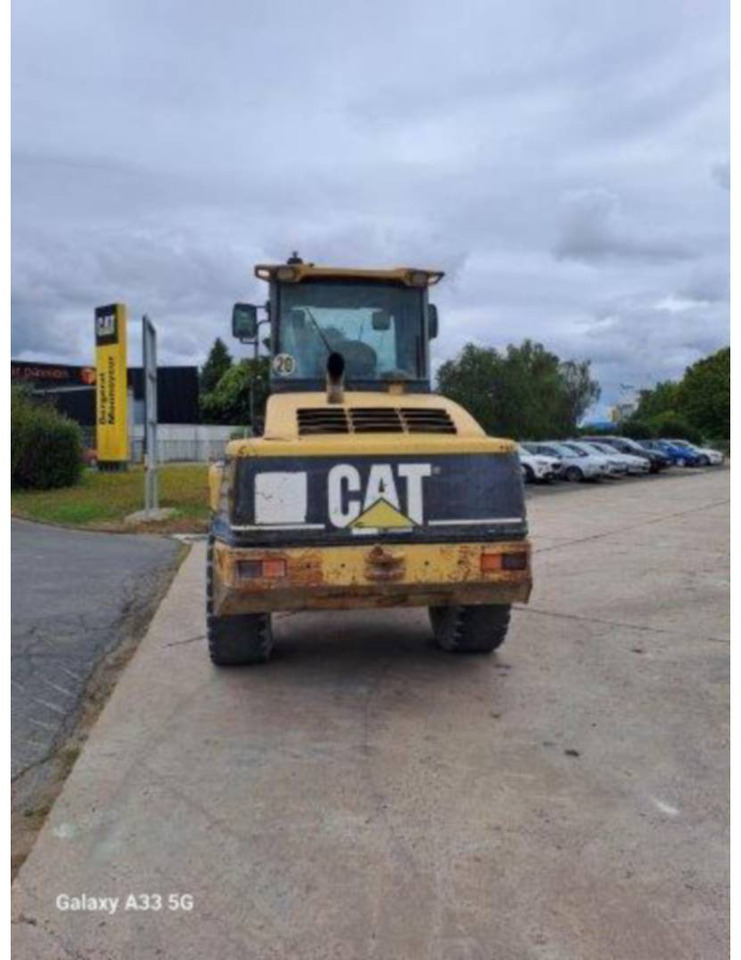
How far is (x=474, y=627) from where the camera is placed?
243 inches

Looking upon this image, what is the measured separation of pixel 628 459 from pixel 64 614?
30.0 m

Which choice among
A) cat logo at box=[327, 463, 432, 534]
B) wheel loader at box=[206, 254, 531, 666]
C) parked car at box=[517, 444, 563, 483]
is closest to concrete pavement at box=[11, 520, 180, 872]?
wheel loader at box=[206, 254, 531, 666]

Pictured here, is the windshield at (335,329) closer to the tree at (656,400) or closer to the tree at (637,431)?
the tree at (637,431)

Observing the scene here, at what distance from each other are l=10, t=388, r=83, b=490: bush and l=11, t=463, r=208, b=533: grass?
40 cm

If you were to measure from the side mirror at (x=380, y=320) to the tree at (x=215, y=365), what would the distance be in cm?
7093

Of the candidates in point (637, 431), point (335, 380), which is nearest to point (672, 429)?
point (637, 431)

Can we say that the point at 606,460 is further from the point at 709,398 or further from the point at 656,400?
the point at 656,400

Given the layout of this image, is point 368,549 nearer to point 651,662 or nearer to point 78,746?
point 78,746

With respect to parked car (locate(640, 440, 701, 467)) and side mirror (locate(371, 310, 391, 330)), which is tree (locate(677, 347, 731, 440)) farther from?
side mirror (locate(371, 310, 391, 330))

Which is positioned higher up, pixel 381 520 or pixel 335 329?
pixel 335 329

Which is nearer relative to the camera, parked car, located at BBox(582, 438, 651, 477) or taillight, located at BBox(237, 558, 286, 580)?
taillight, located at BBox(237, 558, 286, 580)

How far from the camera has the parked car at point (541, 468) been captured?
30141mm

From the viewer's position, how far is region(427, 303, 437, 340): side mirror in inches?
268
